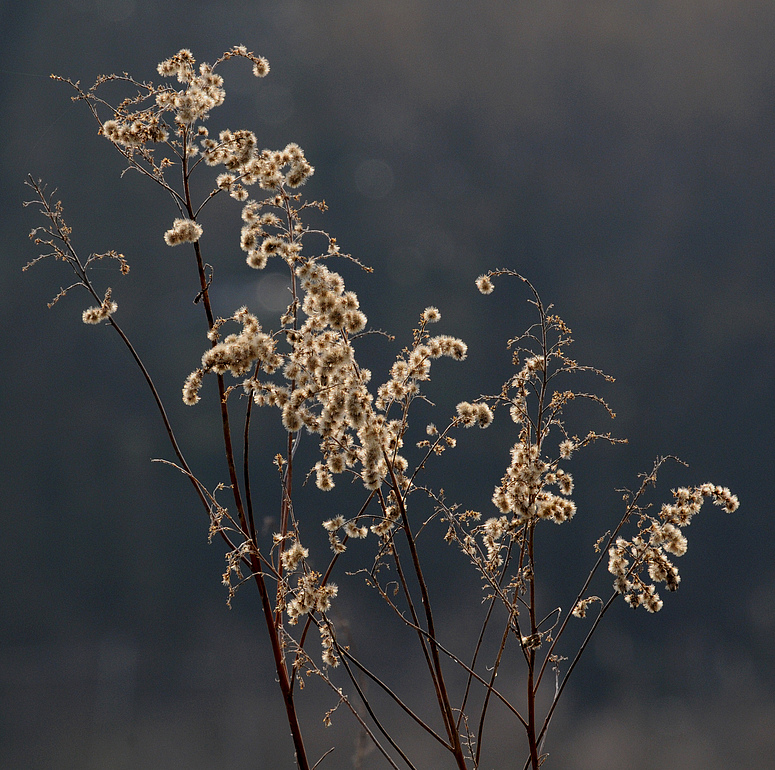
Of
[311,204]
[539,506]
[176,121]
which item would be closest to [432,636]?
[539,506]

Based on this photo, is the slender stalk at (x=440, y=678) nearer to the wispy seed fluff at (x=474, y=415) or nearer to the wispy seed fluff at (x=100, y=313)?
the wispy seed fluff at (x=474, y=415)

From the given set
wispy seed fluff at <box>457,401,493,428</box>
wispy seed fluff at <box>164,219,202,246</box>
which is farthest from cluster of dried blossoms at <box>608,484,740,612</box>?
wispy seed fluff at <box>164,219,202,246</box>

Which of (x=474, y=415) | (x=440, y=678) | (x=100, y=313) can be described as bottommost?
(x=440, y=678)

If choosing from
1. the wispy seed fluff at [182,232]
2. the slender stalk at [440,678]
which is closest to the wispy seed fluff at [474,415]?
the slender stalk at [440,678]

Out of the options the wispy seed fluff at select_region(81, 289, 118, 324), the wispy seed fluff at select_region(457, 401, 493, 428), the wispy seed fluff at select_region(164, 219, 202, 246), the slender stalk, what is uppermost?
the wispy seed fluff at select_region(164, 219, 202, 246)

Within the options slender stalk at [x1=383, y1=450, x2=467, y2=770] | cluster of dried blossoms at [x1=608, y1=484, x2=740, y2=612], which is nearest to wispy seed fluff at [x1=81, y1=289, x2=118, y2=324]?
slender stalk at [x1=383, y1=450, x2=467, y2=770]

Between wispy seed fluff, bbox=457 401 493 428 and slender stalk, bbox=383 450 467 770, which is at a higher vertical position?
wispy seed fluff, bbox=457 401 493 428

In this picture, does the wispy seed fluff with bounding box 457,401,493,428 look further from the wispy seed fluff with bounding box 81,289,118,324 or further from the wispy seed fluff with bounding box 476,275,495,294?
Answer: the wispy seed fluff with bounding box 81,289,118,324

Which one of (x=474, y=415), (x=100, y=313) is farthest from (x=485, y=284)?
(x=100, y=313)

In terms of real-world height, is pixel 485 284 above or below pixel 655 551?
above

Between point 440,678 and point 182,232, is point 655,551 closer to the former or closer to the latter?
point 440,678

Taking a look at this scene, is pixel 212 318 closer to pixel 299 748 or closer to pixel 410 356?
pixel 410 356

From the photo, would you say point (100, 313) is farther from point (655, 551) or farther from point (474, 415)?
point (655, 551)

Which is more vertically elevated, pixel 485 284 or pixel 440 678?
pixel 485 284
